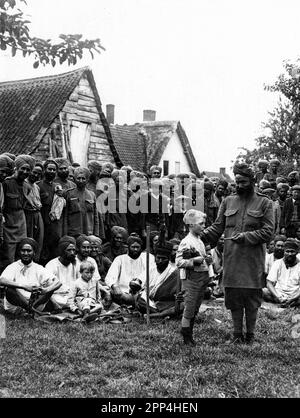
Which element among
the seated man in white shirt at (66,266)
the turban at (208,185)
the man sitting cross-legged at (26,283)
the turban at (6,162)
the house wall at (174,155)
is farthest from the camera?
the house wall at (174,155)

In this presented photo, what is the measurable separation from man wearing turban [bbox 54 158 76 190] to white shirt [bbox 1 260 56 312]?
2368mm

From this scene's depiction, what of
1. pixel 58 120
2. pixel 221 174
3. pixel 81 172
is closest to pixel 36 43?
pixel 81 172

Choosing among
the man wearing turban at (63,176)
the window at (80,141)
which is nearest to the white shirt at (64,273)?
the man wearing turban at (63,176)

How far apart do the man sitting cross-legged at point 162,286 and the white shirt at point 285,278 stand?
230 centimetres

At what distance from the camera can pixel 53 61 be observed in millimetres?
5531

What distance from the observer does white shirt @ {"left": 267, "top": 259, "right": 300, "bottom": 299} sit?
33.5 ft

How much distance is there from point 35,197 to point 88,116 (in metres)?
11.1

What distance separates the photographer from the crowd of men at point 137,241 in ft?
23.2

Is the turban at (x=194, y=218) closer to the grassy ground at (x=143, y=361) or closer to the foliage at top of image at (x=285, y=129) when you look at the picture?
the grassy ground at (x=143, y=361)

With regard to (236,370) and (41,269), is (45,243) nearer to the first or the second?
(41,269)

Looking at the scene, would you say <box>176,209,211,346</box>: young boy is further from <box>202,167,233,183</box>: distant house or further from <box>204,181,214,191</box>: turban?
<box>202,167,233,183</box>: distant house

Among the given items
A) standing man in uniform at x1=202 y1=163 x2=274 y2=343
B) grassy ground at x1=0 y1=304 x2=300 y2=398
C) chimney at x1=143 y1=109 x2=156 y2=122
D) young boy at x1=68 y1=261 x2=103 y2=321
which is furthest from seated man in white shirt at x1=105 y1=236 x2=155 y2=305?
chimney at x1=143 y1=109 x2=156 y2=122
